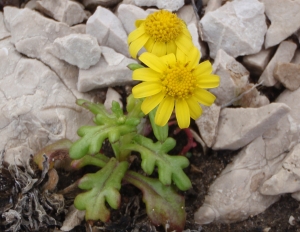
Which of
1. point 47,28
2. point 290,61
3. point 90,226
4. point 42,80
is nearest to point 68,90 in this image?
point 42,80

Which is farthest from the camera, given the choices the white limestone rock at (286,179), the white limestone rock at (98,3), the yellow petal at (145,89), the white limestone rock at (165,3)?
the white limestone rock at (98,3)

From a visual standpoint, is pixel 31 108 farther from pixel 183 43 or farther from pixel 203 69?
pixel 203 69

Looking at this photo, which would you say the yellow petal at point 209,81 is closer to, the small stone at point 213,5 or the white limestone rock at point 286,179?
the white limestone rock at point 286,179

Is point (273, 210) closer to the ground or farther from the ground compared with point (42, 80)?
closer to the ground

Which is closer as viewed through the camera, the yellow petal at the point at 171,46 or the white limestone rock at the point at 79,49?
the yellow petal at the point at 171,46

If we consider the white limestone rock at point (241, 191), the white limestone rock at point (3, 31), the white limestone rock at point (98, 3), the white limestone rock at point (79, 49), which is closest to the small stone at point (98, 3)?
the white limestone rock at point (98, 3)

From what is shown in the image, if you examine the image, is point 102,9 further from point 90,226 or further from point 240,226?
point 240,226

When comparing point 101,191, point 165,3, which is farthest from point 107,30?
point 101,191
